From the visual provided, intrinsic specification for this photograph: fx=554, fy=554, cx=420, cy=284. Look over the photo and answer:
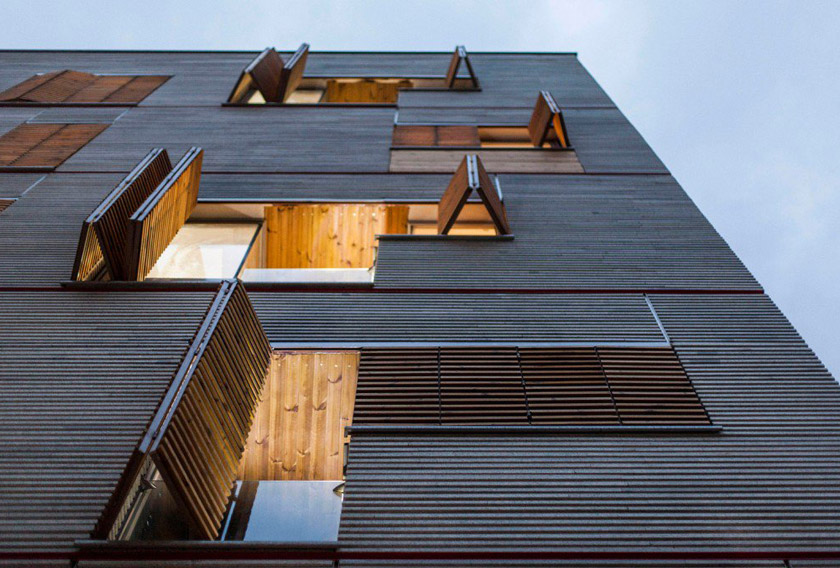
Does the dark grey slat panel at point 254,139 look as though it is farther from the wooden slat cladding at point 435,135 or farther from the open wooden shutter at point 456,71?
the open wooden shutter at point 456,71

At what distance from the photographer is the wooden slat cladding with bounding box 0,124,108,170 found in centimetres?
A: 808

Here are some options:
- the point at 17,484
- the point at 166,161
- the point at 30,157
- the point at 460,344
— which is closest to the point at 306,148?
the point at 166,161

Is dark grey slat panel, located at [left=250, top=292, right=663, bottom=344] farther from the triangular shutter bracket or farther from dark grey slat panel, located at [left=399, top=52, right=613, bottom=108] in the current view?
the triangular shutter bracket

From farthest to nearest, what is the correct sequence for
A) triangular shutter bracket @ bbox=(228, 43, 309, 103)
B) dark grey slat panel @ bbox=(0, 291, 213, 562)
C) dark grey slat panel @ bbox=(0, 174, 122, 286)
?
triangular shutter bracket @ bbox=(228, 43, 309, 103) < dark grey slat panel @ bbox=(0, 174, 122, 286) < dark grey slat panel @ bbox=(0, 291, 213, 562)

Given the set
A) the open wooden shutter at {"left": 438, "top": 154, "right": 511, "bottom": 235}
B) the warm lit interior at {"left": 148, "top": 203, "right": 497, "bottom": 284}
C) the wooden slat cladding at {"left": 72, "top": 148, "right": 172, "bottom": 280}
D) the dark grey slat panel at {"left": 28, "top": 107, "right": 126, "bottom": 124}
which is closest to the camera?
the wooden slat cladding at {"left": 72, "top": 148, "right": 172, "bottom": 280}

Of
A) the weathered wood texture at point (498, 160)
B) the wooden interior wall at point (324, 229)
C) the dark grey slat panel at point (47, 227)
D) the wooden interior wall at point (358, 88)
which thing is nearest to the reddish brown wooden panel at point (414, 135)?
the weathered wood texture at point (498, 160)

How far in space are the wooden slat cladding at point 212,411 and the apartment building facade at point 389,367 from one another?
2cm

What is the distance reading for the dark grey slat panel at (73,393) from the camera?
3.58 metres

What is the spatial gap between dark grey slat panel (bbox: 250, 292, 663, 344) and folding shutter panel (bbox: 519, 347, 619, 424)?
0.26 meters

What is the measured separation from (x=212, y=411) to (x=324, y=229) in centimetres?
433

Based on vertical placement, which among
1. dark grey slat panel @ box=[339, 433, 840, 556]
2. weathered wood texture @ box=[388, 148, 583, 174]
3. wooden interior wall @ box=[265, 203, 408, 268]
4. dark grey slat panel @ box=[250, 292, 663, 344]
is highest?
weathered wood texture @ box=[388, 148, 583, 174]

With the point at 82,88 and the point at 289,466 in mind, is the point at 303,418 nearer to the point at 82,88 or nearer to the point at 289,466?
the point at 289,466

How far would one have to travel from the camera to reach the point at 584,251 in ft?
21.2

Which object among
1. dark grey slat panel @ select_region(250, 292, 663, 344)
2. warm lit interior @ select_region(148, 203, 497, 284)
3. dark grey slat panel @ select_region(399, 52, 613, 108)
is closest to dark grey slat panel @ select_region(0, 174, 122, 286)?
warm lit interior @ select_region(148, 203, 497, 284)
